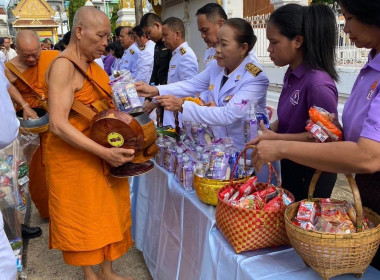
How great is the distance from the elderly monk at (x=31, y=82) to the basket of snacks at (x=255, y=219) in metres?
2.30

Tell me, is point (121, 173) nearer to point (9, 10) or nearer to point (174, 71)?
point (174, 71)

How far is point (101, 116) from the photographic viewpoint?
1.82 m

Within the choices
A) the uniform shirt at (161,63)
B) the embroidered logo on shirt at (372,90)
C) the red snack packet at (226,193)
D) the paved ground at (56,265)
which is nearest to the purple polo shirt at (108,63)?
the uniform shirt at (161,63)

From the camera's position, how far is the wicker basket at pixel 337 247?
1030 millimetres

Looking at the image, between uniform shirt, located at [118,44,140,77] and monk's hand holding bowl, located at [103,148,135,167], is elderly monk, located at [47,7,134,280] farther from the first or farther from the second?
uniform shirt, located at [118,44,140,77]

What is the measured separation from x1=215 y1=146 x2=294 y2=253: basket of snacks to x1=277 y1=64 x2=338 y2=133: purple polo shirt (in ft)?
1.62

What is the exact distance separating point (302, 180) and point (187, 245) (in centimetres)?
69

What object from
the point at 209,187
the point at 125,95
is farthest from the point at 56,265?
the point at 209,187

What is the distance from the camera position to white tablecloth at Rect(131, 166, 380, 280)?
1.30m

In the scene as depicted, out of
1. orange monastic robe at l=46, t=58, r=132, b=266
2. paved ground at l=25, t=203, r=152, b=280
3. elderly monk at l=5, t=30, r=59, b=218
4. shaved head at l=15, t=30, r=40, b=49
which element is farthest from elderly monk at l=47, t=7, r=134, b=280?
shaved head at l=15, t=30, r=40, b=49

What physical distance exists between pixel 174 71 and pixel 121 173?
2371 millimetres

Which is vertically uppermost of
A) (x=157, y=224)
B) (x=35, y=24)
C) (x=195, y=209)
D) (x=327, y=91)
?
(x=35, y=24)

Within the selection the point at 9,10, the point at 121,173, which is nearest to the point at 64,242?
the point at 121,173

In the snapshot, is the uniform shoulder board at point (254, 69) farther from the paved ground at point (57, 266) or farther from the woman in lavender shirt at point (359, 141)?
the paved ground at point (57, 266)
